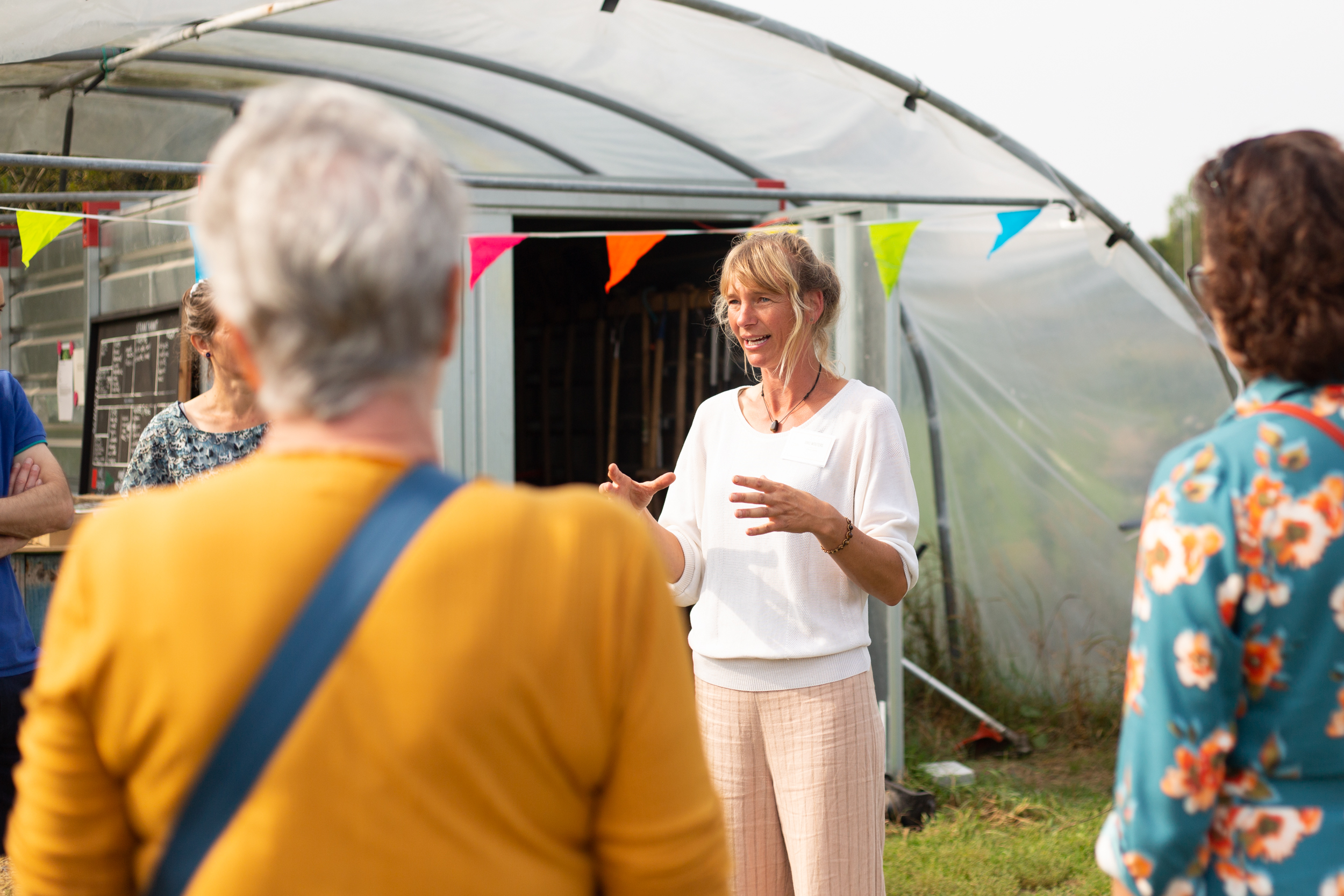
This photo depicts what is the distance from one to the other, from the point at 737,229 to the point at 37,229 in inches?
101

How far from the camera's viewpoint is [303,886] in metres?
0.86

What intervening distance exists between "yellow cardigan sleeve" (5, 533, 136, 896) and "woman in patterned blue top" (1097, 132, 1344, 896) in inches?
41.4

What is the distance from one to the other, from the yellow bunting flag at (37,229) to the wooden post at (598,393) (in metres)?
4.19

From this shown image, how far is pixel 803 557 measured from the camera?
7.86ft

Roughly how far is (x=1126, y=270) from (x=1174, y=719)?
5052mm

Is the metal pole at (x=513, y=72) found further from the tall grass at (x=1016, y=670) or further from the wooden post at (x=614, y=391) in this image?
the tall grass at (x=1016, y=670)

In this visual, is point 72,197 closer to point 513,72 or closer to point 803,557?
point 513,72

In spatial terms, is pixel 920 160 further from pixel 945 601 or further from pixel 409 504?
pixel 409 504

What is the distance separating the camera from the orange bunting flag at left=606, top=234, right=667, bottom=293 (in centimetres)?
426

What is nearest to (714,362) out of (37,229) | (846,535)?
(37,229)

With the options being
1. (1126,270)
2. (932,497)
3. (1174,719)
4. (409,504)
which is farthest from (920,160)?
(409,504)

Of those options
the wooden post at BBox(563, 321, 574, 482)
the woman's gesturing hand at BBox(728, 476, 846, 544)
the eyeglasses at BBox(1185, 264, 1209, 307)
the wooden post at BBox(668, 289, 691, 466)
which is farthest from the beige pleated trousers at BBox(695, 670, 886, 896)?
the wooden post at BBox(563, 321, 574, 482)

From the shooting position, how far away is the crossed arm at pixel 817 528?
7.14 feet

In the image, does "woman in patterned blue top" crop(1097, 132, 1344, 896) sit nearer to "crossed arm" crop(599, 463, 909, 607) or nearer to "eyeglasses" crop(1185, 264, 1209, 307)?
"eyeglasses" crop(1185, 264, 1209, 307)
